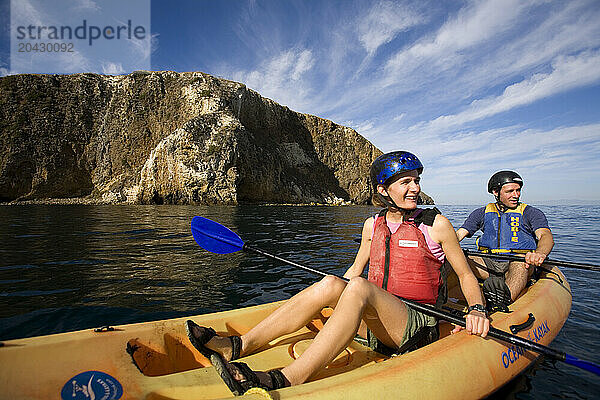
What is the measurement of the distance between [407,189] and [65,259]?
7.44 metres

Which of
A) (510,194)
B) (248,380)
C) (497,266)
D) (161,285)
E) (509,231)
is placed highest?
(510,194)

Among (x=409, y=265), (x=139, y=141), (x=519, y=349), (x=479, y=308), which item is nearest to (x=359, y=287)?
(x=409, y=265)

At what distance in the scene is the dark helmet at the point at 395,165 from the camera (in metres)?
2.93

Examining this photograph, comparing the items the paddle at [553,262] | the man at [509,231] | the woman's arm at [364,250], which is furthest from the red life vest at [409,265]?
the paddle at [553,262]

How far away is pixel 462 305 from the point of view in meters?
4.42

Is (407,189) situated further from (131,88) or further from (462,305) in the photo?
(131,88)

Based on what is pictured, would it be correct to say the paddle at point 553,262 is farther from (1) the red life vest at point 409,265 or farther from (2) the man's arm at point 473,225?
(1) the red life vest at point 409,265

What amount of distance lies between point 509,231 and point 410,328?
3.47 meters

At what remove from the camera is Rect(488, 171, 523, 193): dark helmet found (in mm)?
4871

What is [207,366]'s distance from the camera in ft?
9.45

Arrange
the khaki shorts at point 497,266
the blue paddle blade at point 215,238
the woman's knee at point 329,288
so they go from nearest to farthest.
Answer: the woman's knee at point 329,288
the blue paddle blade at point 215,238
the khaki shorts at point 497,266

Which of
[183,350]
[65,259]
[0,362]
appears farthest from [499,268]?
[65,259]

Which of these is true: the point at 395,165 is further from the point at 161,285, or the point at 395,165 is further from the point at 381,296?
the point at 161,285

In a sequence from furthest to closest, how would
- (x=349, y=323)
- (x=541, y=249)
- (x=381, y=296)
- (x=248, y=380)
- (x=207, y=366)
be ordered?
(x=541, y=249)
(x=207, y=366)
(x=381, y=296)
(x=349, y=323)
(x=248, y=380)
